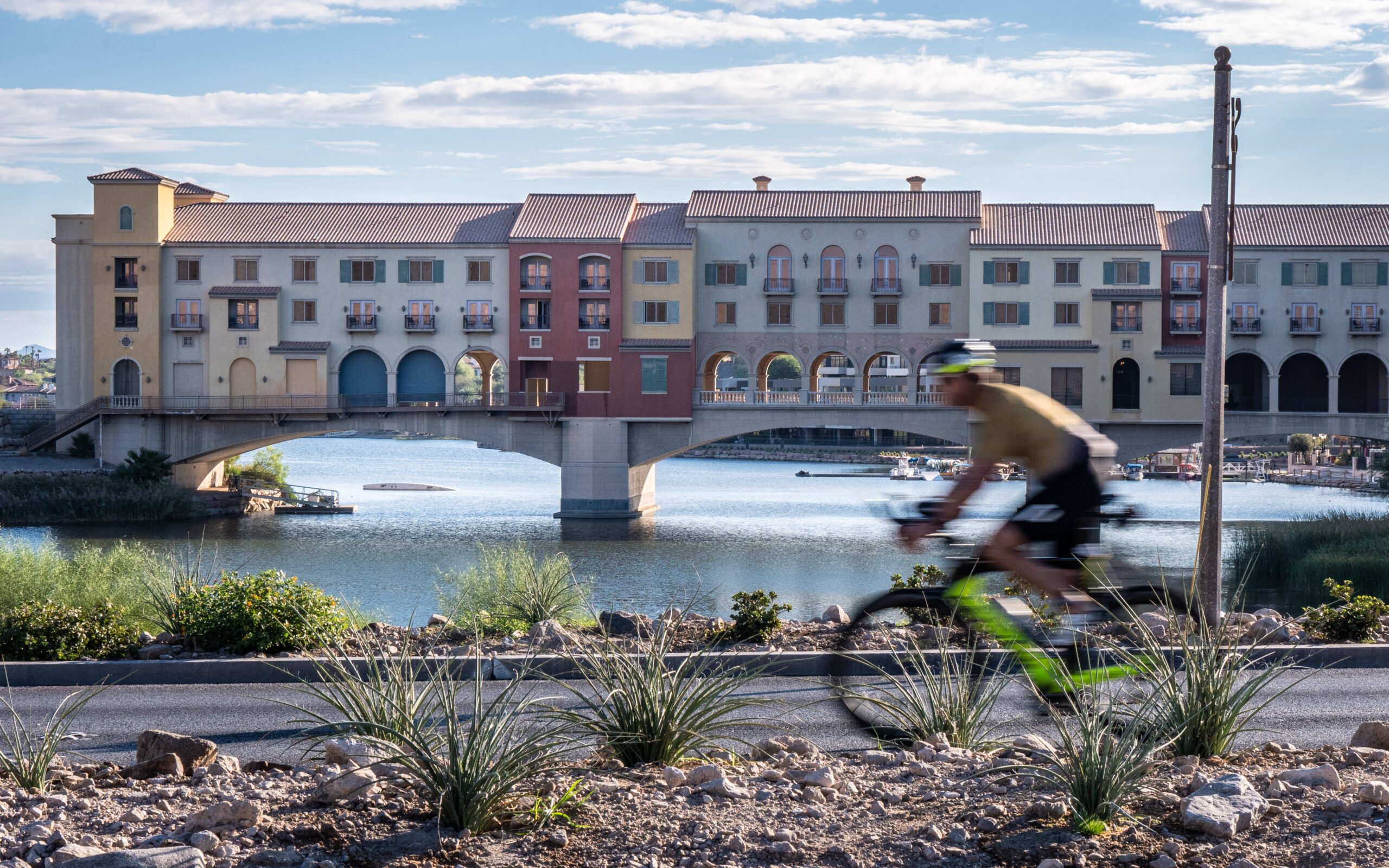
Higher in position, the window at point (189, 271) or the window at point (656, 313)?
the window at point (189, 271)

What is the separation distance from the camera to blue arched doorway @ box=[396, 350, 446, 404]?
205ft

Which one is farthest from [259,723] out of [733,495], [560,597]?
[733,495]

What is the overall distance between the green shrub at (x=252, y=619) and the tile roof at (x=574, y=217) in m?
Result: 48.3

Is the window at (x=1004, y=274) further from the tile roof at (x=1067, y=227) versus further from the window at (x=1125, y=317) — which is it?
the window at (x=1125, y=317)

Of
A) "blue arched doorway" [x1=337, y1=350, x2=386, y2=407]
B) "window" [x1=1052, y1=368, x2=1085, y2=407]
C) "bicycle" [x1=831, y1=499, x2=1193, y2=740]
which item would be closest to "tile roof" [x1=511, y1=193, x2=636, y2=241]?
"blue arched doorway" [x1=337, y1=350, x2=386, y2=407]

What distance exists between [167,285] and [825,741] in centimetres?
5985

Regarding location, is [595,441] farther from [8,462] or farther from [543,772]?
[543,772]

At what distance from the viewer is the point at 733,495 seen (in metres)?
70.1

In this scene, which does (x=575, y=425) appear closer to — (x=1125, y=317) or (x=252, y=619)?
(x=1125, y=317)

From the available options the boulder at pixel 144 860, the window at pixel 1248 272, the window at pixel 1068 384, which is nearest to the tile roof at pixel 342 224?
the window at pixel 1068 384

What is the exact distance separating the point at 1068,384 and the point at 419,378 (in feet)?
95.9

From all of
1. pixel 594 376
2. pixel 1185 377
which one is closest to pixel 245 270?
pixel 594 376

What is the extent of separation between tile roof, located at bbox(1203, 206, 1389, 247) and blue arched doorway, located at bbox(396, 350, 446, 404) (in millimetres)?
35357

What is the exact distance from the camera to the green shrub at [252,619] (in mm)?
11008
